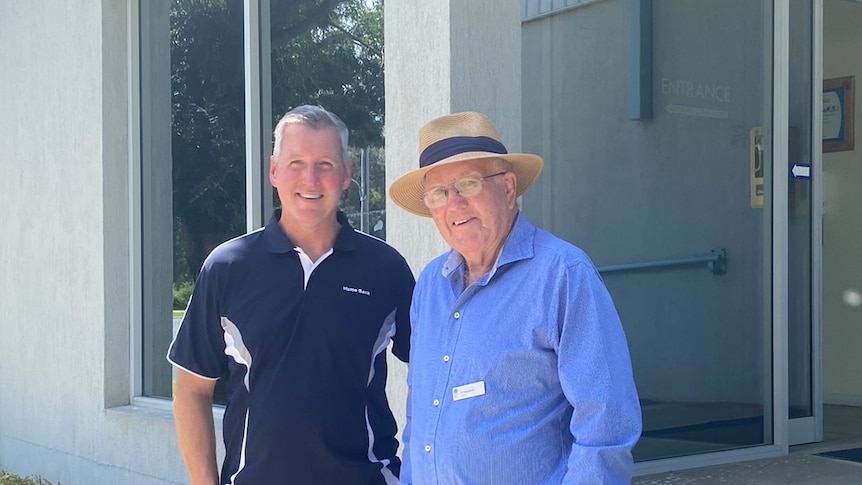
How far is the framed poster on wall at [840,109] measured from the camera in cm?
857

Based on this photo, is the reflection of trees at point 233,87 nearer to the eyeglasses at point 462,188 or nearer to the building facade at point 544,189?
the building facade at point 544,189

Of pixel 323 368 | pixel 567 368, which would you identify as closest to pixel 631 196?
pixel 323 368

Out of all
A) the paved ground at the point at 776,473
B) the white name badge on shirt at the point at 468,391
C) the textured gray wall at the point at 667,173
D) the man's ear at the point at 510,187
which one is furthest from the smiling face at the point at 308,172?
the paved ground at the point at 776,473

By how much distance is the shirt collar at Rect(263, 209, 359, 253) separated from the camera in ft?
10.1

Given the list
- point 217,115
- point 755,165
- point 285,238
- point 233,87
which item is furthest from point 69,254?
point 285,238

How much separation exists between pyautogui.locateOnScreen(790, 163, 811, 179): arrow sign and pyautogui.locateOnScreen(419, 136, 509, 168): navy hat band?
4.08m

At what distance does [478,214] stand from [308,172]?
0.62m

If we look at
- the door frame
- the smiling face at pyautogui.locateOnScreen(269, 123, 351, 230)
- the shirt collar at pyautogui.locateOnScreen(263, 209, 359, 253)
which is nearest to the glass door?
the door frame

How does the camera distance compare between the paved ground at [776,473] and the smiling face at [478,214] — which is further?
the paved ground at [776,473]

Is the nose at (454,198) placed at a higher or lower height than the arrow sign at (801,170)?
lower

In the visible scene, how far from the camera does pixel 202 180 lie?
6.60m

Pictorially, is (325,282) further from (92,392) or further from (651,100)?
(92,392)

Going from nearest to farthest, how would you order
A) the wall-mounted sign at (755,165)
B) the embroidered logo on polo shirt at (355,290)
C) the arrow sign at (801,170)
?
the embroidered logo on polo shirt at (355,290) → the wall-mounted sign at (755,165) → the arrow sign at (801,170)

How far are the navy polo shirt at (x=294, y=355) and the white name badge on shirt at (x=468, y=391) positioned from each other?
592mm
